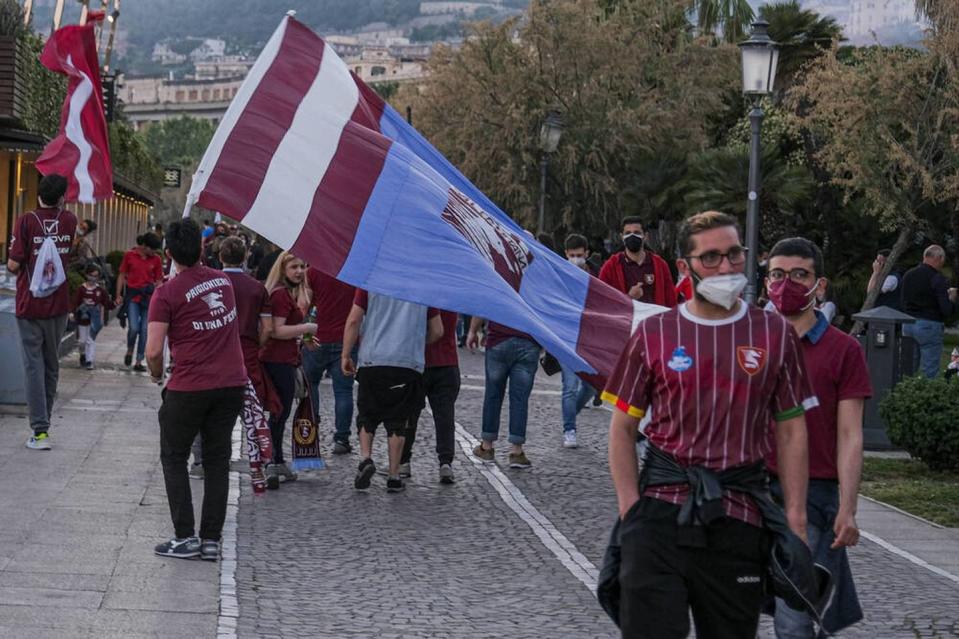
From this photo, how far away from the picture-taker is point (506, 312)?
7770 millimetres

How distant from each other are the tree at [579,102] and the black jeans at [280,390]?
29.8 metres

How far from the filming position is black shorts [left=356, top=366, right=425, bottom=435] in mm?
10922

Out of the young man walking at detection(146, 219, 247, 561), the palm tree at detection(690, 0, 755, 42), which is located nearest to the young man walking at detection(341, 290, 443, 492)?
the young man walking at detection(146, 219, 247, 561)

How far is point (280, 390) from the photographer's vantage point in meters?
11.2

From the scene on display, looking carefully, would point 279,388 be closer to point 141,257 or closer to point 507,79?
point 141,257

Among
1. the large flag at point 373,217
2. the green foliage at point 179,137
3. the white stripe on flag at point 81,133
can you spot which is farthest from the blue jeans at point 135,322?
the green foliage at point 179,137

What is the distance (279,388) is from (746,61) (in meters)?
8.01

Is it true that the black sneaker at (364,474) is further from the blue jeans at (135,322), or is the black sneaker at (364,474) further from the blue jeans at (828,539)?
the blue jeans at (135,322)

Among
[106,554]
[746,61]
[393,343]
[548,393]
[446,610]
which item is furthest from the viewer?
[548,393]

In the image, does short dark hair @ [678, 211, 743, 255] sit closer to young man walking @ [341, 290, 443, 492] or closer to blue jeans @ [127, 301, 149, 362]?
young man walking @ [341, 290, 443, 492]

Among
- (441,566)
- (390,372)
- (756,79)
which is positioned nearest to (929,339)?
(756,79)

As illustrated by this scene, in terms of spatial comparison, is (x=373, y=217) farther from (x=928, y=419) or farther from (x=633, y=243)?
(x=928, y=419)

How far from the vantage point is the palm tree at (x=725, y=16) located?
167ft

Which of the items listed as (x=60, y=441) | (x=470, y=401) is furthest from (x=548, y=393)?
(x=60, y=441)
